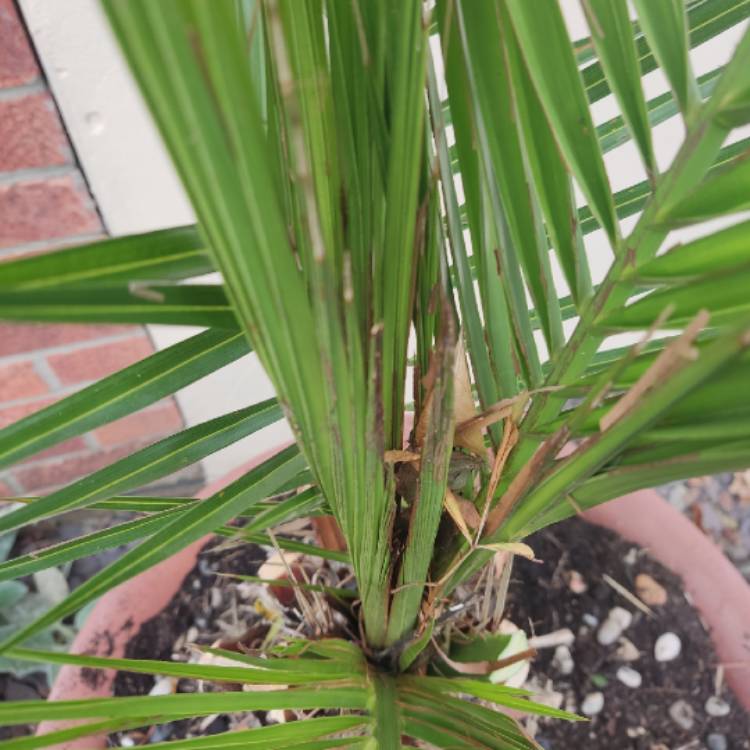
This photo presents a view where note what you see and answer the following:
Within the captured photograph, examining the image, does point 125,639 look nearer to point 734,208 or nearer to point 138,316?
point 138,316

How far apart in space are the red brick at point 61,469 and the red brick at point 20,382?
0.15m

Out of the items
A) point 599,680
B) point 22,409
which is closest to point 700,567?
point 599,680

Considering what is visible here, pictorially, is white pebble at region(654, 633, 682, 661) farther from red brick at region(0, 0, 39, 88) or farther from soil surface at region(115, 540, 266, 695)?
red brick at region(0, 0, 39, 88)

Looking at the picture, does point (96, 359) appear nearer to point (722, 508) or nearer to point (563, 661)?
point (563, 661)

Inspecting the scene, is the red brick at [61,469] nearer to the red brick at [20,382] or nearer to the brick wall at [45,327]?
the brick wall at [45,327]

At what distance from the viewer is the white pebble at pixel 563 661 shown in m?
0.77

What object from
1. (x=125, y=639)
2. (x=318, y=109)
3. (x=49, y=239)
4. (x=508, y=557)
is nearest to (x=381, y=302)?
(x=318, y=109)

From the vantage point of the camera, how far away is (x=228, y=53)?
0.16 meters

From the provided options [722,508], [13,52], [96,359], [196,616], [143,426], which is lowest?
[722,508]

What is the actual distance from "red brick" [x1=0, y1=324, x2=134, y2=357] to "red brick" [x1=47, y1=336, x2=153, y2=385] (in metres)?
0.02

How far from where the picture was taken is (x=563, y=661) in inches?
30.5

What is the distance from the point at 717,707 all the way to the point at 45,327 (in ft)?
3.01

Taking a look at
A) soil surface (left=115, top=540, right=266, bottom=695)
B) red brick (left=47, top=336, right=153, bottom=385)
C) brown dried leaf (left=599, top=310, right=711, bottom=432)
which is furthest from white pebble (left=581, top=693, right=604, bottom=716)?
red brick (left=47, top=336, right=153, bottom=385)

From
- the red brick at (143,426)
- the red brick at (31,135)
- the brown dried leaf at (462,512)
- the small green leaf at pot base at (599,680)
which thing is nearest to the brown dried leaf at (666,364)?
the brown dried leaf at (462,512)
